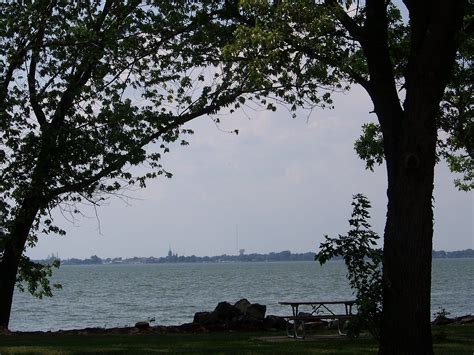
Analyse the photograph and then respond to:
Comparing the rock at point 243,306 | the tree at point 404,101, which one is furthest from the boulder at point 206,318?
the tree at point 404,101

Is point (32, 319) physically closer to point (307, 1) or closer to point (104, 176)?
point (104, 176)

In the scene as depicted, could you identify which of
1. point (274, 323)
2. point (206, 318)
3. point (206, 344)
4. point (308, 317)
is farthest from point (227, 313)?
point (206, 344)

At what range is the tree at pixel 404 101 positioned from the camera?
9.45m

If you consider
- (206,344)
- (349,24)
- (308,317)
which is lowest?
(206,344)

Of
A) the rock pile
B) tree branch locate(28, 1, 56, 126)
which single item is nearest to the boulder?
the rock pile

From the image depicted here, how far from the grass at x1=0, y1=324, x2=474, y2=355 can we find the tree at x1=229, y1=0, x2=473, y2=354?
127 inches

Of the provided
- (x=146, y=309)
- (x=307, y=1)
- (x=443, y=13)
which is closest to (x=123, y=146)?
(x=307, y=1)

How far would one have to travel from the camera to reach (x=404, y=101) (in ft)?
33.0

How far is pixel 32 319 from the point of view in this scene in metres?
40.4

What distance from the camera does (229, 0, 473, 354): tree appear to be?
945 cm

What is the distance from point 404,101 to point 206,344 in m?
7.31

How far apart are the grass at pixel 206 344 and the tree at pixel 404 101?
10.6ft

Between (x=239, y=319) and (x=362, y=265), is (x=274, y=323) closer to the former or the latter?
(x=239, y=319)

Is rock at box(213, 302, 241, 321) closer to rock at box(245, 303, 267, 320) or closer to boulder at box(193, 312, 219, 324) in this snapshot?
boulder at box(193, 312, 219, 324)
